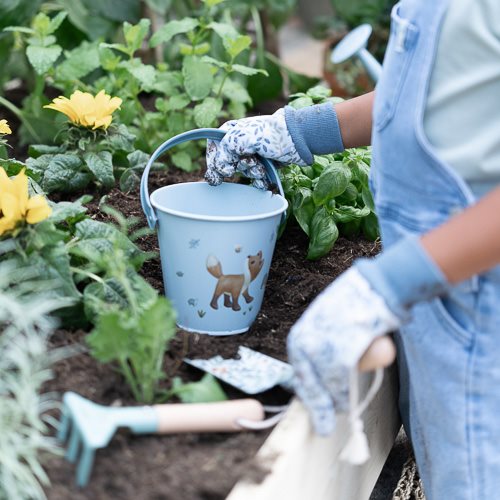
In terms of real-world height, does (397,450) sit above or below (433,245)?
below

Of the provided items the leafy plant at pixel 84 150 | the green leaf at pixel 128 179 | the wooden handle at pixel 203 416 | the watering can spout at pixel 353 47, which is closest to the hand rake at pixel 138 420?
the wooden handle at pixel 203 416

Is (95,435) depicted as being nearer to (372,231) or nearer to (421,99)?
(421,99)

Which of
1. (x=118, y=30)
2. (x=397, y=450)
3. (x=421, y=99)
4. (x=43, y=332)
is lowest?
(x=397, y=450)

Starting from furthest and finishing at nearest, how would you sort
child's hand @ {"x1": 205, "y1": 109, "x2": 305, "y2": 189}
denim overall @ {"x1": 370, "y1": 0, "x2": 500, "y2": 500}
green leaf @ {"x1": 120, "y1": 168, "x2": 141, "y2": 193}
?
green leaf @ {"x1": 120, "y1": 168, "x2": 141, "y2": 193} < child's hand @ {"x1": 205, "y1": 109, "x2": 305, "y2": 189} < denim overall @ {"x1": 370, "y1": 0, "x2": 500, "y2": 500}

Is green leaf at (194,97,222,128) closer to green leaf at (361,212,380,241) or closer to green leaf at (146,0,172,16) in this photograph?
green leaf at (361,212,380,241)

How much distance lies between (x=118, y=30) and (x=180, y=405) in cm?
169

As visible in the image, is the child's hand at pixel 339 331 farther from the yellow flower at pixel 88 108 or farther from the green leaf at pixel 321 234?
the yellow flower at pixel 88 108

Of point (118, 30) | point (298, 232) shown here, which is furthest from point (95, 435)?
point (118, 30)

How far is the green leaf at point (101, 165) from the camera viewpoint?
1.54 m

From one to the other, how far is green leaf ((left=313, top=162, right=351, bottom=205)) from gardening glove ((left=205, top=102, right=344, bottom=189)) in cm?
7

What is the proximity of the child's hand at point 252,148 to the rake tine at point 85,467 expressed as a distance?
0.55 m

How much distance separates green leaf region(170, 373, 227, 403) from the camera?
99 centimetres

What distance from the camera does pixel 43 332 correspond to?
109 cm

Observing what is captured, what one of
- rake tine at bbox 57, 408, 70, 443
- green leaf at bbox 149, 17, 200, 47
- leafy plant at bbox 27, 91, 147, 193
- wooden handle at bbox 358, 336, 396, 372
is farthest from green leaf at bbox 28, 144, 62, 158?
wooden handle at bbox 358, 336, 396, 372
